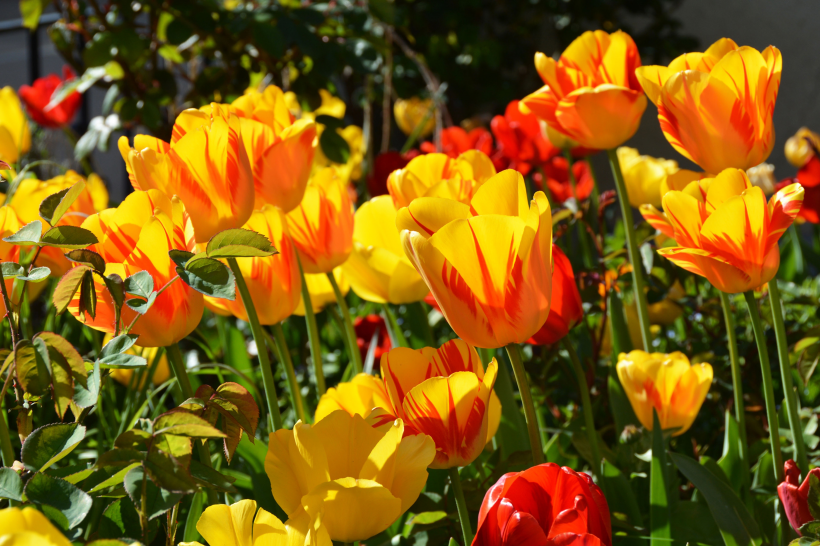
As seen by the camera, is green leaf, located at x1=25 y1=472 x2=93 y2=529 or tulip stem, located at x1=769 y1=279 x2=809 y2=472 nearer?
green leaf, located at x1=25 y1=472 x2=93 y2=529

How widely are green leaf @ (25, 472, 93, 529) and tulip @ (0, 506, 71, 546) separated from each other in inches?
4.2

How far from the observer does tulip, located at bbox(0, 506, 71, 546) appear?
212mm

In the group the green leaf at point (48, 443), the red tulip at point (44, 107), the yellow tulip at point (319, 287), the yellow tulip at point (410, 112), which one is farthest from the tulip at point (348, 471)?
the yellow tulip at point (410, 112)

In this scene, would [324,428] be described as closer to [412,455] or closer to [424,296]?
[412,455]

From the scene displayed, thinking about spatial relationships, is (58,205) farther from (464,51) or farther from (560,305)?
(464,51)

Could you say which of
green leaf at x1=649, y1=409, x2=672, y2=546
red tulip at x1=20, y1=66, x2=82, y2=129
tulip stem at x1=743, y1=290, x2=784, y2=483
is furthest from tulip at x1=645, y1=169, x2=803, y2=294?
red tulip at x1=20, y1=66, x2=82, y2=129

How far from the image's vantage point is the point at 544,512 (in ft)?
1.35

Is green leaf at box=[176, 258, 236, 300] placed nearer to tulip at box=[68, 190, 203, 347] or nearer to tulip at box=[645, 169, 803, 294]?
tulip at box=[68, 190, 203, 347]

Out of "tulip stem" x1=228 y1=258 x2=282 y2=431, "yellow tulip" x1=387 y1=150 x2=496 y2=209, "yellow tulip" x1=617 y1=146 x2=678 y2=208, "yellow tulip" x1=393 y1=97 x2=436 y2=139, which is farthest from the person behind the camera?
"yellow tulip" x1=393 y1=97 x2=436 y2=139

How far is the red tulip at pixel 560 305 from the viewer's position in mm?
600

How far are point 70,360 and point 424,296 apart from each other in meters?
0.52

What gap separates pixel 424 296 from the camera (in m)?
0.85

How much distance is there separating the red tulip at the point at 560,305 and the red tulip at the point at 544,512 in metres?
0.21

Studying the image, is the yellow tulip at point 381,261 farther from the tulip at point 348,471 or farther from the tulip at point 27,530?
the tulip at point 27,530
